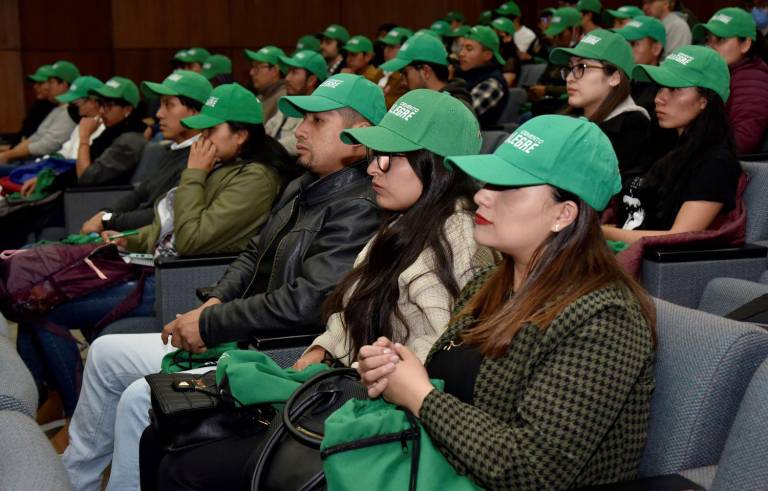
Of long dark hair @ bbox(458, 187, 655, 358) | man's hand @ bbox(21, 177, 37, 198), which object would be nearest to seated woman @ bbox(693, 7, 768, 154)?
long dark hair @ bbox(458, 187, 655, 358)

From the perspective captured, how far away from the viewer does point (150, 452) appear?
85.5 inches

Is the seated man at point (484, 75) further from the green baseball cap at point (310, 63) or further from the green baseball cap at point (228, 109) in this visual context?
the green baseball cap at point (228, 109)

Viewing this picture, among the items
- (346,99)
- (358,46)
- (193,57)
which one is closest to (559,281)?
(346,99)

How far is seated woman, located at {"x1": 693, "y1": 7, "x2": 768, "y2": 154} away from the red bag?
2.36 m

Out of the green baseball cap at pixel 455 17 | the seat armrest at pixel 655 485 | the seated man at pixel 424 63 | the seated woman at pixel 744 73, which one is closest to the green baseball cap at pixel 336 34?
the green baseball cap at pixel 455 17

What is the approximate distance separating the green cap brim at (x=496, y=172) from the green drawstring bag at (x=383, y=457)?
1.39 ft

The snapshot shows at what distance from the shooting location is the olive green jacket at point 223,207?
10.3 feet

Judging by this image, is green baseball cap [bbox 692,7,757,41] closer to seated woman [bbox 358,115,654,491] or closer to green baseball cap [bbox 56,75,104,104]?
seated woman [bbox 358,115,654,491]

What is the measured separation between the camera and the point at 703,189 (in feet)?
9.45

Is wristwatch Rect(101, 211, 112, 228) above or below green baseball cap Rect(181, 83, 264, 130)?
below

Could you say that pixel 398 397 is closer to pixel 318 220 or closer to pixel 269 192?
pixel 318 220

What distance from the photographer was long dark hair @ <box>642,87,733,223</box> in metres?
2.95

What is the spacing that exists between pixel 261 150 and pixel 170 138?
0.79 metres

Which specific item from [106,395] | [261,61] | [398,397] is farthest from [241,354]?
[261,61]
